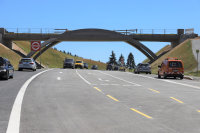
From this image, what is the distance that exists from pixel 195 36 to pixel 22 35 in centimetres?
3686

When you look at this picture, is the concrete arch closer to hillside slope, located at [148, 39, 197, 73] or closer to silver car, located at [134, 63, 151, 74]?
hillside slope, located at [148, 39, 197, 73]

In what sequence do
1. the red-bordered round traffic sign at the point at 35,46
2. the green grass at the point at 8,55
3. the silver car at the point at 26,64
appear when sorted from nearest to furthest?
the silver car at the point at 26,64 < the red-bordered round traffic sign at the point at 35,46 < the green grass at the point at 8,55

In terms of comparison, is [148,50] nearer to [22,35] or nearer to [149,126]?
[22,35]

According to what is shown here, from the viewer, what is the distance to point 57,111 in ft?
31.6

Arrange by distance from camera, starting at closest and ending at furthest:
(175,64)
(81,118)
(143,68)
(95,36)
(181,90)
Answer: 1. (81,118)
2. (181,90)
3. (175,64)
4. (143,68)
5. (95,36)

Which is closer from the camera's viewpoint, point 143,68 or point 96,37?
point 143,68

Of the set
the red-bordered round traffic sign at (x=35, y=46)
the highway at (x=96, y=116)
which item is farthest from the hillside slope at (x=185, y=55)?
the highway at (x=96, y=116)

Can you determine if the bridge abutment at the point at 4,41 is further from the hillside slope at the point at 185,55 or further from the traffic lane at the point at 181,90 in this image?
the traffic lane at the point at 181,90

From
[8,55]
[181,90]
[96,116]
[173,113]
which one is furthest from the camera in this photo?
[8,55]

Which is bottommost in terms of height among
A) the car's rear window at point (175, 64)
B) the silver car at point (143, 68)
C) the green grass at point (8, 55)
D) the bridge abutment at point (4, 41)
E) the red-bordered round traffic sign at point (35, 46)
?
the silver car at point (143, 68)

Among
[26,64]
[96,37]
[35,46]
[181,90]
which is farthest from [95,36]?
[181,90]

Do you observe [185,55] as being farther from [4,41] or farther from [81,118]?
[81,118]

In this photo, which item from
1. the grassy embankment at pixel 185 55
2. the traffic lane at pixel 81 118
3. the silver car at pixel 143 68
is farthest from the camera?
the grassy embankment at pixel 185 55

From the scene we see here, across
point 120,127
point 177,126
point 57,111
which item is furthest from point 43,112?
point 177,126
